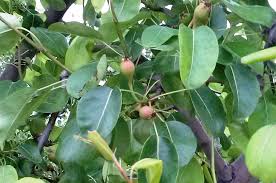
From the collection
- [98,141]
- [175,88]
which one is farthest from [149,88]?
[98,141]

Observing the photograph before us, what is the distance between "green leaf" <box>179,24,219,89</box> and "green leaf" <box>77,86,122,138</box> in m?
0.11

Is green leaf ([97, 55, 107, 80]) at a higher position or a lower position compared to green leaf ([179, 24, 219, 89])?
lower

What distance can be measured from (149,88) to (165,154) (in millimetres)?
111

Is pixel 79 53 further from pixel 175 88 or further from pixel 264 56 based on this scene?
pixel 264 56

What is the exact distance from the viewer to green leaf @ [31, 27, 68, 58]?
735mm

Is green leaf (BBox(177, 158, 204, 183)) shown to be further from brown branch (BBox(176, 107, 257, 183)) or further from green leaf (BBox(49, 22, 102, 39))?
green leaf (BBox(49, 22, 102, 39))

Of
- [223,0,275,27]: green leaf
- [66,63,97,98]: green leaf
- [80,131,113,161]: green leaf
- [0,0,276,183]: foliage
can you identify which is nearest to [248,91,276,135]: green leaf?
[0,0,276,183]: foliage

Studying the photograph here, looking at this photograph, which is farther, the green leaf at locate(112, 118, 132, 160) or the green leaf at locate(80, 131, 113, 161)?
the green leaf at locate(112, 118, 132, 160)

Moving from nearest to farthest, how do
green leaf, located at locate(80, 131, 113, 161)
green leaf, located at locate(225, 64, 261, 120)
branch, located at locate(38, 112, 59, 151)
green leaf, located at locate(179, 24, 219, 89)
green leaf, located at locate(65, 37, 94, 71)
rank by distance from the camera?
green leaf, located at locate(80, 131, 113, 161) < green leaf, located at locate(179, 24, 219, 89) < green leaf, located at locate(225, 64, 261, 120) < green leaf, located at locate(65, 37, 94, 71) < branch, located at locate(38, 112, 59, 151)

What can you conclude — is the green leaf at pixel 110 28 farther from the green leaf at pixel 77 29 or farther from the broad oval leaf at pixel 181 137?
the broad oval leaf at pixel 181 137

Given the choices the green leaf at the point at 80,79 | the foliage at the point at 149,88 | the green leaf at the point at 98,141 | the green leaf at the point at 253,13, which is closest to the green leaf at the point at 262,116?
the foliage at the point at 149,88

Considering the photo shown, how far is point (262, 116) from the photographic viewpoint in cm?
68

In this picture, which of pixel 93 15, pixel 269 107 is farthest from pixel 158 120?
pixel 93 15

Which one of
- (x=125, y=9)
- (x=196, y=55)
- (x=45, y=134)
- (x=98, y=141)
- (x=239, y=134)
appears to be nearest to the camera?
(x=98, y=141)
